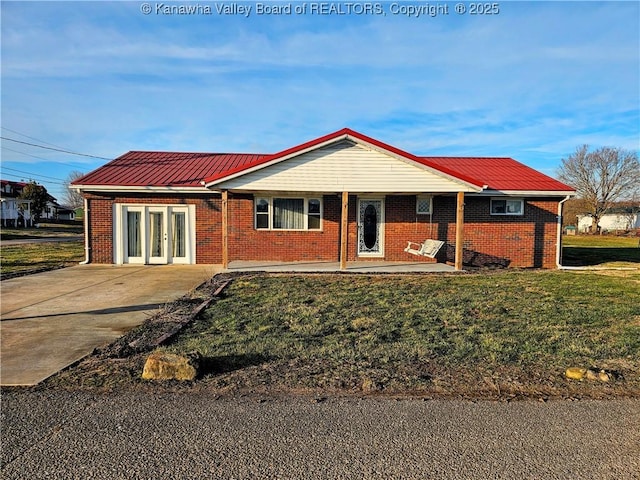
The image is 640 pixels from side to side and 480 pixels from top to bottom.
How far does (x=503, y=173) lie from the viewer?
17172mm

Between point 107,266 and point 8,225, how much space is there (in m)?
47.6

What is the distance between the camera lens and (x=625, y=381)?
15.9ft

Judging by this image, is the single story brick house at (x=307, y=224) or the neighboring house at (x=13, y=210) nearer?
the single story brick house at (x=307, y=224)

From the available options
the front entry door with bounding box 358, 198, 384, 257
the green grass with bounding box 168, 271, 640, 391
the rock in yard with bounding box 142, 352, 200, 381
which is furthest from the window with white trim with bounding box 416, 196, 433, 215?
the rock in yard with bounding box 142, 352, 200, 381

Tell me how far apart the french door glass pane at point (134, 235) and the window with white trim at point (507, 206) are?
39.0 ft

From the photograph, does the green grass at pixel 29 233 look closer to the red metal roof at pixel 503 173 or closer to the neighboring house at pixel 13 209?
the neighboring house at pixel 13 209

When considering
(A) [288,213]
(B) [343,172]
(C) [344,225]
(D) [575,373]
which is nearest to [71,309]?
(C) [344,225]

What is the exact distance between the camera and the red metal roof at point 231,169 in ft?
42.6

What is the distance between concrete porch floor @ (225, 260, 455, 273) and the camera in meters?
13.5

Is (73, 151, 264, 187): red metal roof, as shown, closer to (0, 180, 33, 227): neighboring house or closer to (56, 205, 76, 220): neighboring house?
(0, 180, 33, 227): neighboring house

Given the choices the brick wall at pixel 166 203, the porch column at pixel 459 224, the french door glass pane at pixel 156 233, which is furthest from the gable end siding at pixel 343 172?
the french door glass pane at pixel 156 233

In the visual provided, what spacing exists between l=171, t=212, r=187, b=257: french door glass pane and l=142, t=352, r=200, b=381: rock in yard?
11.3m

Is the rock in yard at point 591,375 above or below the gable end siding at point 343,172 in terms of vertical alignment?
below

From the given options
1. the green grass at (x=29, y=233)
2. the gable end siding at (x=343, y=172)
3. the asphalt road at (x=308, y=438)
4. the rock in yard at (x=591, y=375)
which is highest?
the gable end siding at (x=343, y=172)
